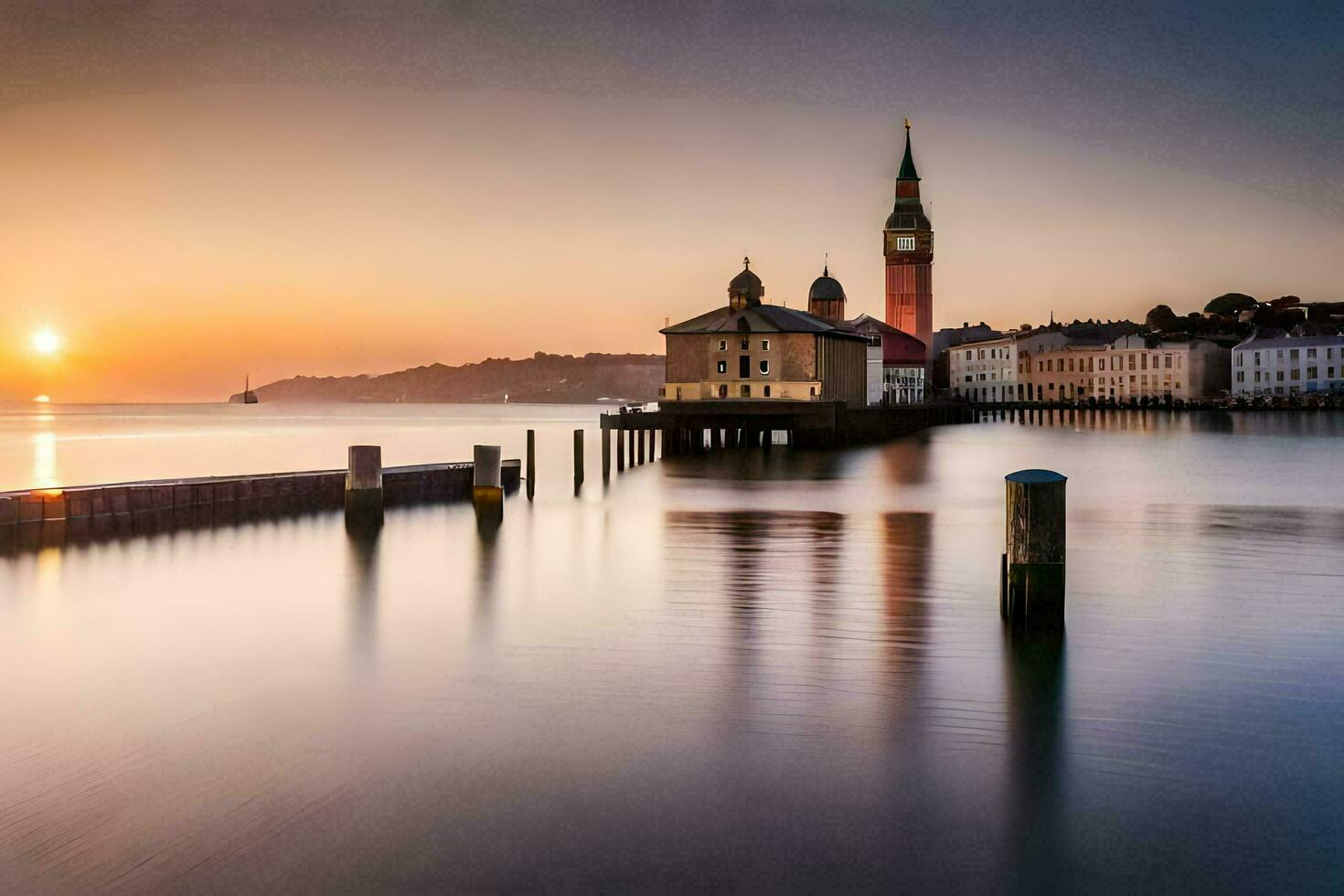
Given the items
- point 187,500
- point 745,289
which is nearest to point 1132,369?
point 745,289

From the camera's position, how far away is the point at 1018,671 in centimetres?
1070

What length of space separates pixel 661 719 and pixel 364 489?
15693 millimetres

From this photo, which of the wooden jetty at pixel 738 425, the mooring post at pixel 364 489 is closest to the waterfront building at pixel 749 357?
the wooden jetty at pixel 738 425

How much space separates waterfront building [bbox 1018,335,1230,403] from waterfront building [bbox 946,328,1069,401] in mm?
1285

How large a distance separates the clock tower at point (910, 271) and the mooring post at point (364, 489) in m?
115

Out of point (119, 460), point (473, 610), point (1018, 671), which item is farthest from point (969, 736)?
point (119, 460)

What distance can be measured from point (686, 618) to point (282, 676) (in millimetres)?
4726

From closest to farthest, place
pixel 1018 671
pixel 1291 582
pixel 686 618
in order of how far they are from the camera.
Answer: pixel 1018 671, pixel 686 618, pixel 1291 582

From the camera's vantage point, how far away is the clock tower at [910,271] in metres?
133

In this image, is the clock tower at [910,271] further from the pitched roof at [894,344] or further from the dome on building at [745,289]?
the dome on building at [745,289]

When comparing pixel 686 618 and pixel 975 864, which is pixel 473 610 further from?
pixel 975 864

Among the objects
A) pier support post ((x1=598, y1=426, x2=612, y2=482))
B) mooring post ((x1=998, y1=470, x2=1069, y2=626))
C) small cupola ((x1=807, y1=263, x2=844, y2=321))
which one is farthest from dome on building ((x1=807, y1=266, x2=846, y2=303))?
mooring post ((x1=998, y1=470, x2=1069, y2=626))

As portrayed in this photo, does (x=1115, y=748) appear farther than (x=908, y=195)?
No

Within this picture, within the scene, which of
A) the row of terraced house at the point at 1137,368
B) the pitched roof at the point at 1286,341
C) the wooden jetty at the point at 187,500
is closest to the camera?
the wooden jetty at the point at 187,500
